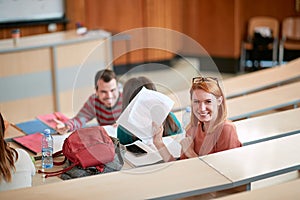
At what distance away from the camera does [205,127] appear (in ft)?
11.2

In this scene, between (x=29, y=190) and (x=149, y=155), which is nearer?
(x=29, y=190)

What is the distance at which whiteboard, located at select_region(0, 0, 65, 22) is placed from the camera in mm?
7898

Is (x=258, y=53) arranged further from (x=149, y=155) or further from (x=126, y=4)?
(x=149, y=155)

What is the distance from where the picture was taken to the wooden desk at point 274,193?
2.86m

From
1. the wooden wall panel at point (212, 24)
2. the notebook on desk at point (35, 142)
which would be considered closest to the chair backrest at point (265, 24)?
the wooden wall panel at point (212, 24)

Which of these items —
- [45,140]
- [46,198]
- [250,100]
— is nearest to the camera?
[46,198]

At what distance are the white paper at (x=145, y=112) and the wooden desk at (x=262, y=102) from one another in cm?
118

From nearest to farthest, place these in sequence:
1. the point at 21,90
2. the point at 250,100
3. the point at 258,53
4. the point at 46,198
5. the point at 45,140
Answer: the point at 46,198 < the point at 45,140 < the point at 250,100 < the point at 21,90 < the point at 258,53

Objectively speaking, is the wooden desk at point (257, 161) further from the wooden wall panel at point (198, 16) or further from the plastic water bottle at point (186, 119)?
the wooden wall panel at point (198, 16)

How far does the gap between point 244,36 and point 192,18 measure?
866mm

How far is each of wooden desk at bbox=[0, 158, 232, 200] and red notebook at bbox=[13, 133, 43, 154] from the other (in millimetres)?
864

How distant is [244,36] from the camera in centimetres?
886

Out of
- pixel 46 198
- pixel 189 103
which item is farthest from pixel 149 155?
pixel 46 198

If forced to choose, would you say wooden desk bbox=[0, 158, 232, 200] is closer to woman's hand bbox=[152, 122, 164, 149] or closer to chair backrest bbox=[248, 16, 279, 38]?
woman's hand bbox=[152, 122, 164, 149]
